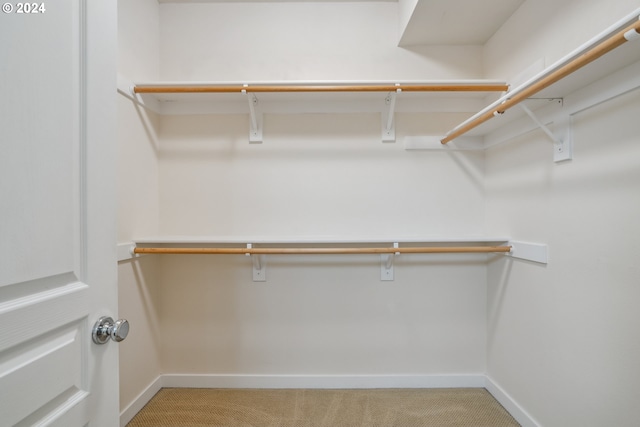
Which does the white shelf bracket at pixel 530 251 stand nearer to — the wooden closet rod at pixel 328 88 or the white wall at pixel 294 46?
the wooden closet rod at pixel 328 88

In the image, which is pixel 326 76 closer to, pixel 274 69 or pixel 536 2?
pixel 274 69

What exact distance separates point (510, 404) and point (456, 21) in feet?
6.78

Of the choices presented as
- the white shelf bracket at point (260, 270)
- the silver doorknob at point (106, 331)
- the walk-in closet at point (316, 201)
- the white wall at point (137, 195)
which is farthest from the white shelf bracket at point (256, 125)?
the silver doorknob at point (106, 331)

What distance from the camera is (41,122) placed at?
542 millimetres

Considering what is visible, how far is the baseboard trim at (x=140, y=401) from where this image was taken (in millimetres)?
1501

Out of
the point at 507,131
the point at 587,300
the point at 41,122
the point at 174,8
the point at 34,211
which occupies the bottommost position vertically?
the point at 587,300

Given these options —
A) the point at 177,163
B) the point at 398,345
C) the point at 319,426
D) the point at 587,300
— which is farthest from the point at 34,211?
the point at 398,345

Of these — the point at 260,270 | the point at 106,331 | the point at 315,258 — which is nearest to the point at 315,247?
the point at 315,258

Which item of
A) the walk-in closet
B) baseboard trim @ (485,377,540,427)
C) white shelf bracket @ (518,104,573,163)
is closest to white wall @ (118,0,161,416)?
the walk-in closet

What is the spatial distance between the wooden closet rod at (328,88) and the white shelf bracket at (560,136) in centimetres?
41

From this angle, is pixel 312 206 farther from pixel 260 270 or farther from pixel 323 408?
pixel 323 408

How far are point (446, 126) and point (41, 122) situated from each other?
1.88 m

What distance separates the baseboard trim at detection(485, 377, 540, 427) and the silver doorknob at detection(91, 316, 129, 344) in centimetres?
177

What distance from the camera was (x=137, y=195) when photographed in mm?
1651
